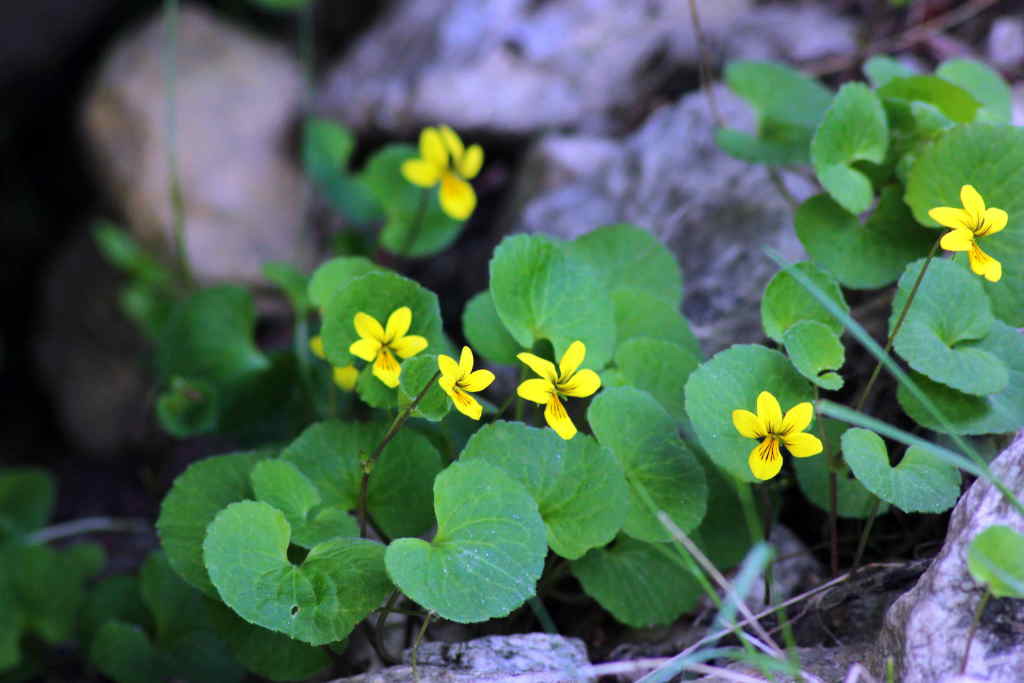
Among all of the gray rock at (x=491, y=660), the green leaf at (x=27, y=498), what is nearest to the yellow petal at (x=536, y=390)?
the gray rock at (x=491, y=660)

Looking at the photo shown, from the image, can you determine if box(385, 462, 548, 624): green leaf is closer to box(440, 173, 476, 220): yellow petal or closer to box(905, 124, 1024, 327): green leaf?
box(440, 173, 476, 220): yellow petal

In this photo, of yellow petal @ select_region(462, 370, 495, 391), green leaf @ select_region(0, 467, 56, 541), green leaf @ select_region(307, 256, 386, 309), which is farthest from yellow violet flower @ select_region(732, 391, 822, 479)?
green leaf @ select_region(0, 467, 56, 541)

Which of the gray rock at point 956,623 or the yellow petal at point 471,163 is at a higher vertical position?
the yellow petal at point 471,163

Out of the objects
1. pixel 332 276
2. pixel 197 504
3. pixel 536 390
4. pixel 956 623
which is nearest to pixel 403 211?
pixel 332 276

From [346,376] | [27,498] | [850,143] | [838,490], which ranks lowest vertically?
[27,498]

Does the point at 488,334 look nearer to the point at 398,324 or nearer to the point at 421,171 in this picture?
the point at 398,324

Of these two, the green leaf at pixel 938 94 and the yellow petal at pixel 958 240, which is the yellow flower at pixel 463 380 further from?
the green leaf at pixel 938 94

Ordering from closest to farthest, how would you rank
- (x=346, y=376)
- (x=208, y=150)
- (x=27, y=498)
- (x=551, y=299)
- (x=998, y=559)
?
1. (x=998, y=559)
2. (x=551, y=299)
3. (x=346, y=376)
4. (x=27, y=498)
5. (x=208, y=150)
